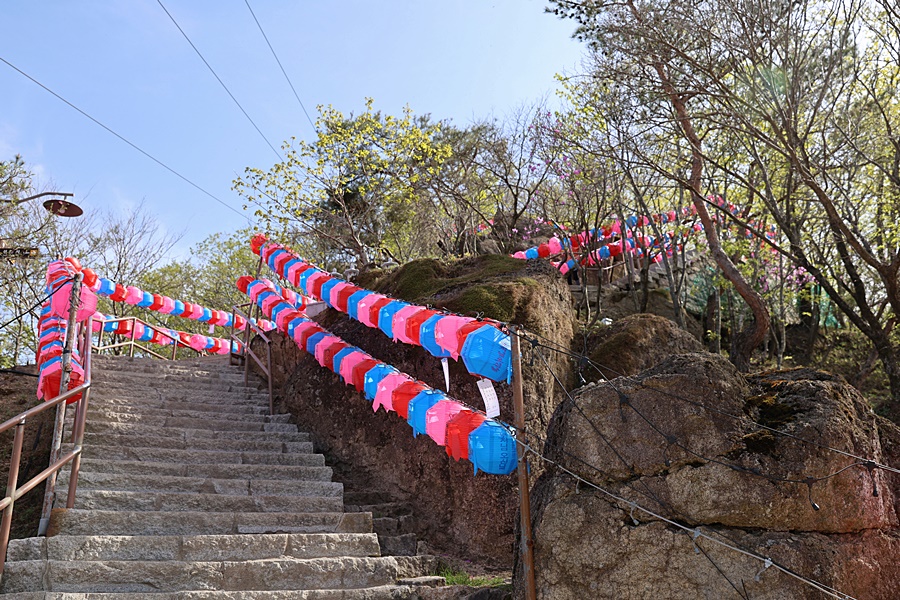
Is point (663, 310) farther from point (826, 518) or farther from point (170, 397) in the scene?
point (826, 518)

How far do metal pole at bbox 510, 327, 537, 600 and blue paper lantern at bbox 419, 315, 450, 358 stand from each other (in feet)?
4.41

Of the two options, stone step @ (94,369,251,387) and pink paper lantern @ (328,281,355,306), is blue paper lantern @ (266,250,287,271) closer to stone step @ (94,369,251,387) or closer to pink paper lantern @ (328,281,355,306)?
stone step @ (94,369,251,387)

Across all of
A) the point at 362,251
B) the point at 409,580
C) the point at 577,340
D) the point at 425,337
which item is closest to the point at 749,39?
the point at 577,340

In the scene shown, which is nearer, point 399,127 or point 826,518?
point 826,518

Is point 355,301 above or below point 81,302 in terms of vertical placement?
above

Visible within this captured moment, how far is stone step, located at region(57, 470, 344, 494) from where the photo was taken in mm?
6043

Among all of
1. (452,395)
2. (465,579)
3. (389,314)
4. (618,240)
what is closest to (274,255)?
(389,314)

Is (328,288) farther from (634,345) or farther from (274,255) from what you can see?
(634,345)

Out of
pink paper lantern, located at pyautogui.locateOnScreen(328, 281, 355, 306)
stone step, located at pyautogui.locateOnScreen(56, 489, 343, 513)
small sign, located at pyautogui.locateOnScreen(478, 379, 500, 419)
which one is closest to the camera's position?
small sign, located at pyautogui.locateOnScreen(478, 379, 500, 419)

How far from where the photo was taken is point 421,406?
6.19 metres

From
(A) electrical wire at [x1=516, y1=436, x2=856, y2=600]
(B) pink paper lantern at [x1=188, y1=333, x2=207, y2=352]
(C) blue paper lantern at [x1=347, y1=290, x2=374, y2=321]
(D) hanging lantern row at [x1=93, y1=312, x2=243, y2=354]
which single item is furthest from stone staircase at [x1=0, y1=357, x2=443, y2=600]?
(B) pink paper lantern at [x1=188, y1=333, x2=207, y2=352]

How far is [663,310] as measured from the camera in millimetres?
15102

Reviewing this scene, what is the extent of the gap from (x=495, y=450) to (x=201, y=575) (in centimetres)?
229

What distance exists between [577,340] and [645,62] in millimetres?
3556
